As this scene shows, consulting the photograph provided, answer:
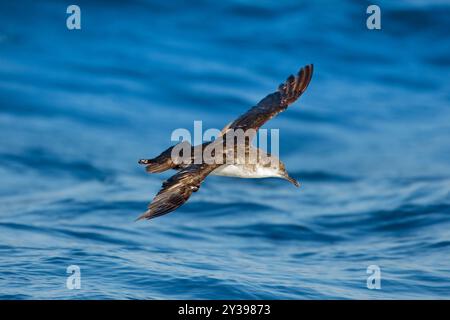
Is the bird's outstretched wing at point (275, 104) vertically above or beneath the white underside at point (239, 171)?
above

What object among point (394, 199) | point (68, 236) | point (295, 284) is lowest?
point (295, 284)

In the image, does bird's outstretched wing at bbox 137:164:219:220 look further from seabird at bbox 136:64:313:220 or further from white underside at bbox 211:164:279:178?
white underside at bbox 211:164:279:178

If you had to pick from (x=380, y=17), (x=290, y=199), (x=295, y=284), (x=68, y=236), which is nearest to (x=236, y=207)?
(x=290, y=199)

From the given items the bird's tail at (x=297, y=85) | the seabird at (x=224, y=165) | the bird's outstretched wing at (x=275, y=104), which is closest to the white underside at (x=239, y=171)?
the seabird at (x=224, y=165)

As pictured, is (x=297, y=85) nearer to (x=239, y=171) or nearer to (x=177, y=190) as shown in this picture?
(x=239, y=171)

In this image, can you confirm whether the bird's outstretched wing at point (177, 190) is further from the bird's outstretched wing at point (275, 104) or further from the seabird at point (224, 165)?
the bird's outstretched wing at point (275, 104)

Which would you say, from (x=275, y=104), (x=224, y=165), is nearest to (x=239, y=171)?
(x=224, y=165)

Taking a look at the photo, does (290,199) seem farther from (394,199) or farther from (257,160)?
(257,160)
